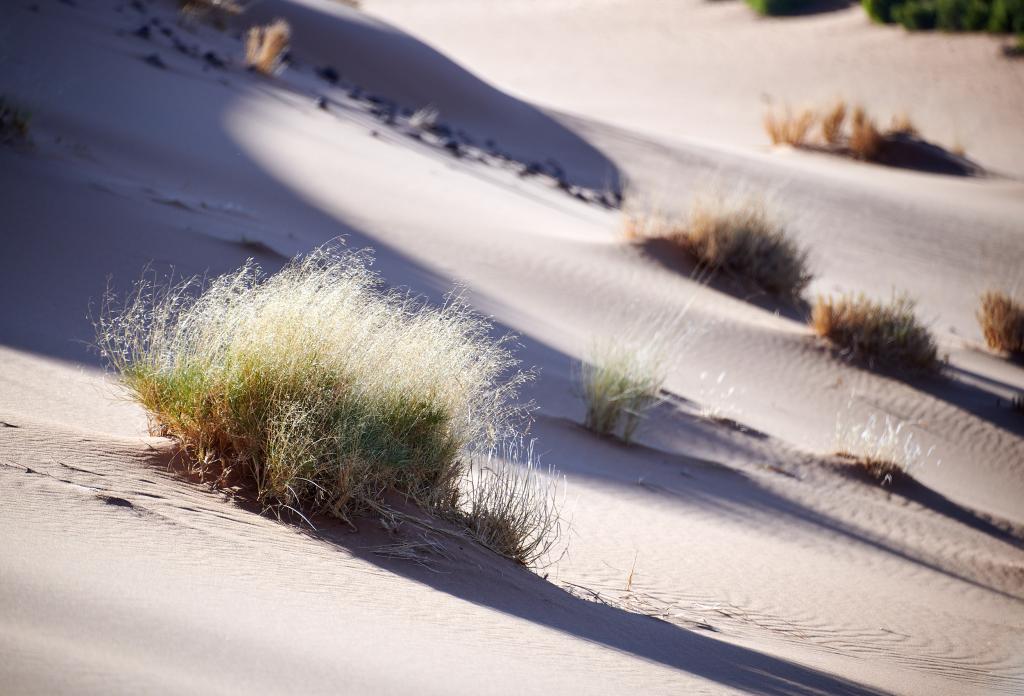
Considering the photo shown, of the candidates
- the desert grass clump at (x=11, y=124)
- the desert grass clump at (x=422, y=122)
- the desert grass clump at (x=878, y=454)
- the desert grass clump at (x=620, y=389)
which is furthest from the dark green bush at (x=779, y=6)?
the desert grass clump at (x=11, y=124)

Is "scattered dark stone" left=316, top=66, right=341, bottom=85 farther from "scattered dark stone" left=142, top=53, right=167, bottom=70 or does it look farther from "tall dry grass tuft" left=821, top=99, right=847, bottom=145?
"tall dry grass tuft" left=821, top=99, right=847, bottom=145

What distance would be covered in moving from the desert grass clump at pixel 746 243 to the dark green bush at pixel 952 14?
118 ft

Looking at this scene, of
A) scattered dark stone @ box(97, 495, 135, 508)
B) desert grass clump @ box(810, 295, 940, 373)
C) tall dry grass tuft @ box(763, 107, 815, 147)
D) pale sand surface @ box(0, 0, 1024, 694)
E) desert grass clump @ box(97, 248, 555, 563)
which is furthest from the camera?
tall dry grass tuft @ box(763, 107, 815, 147)

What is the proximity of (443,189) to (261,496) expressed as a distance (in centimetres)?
1101

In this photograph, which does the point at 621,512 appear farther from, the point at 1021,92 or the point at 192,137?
the point at 1021,92

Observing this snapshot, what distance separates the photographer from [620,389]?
9289 millimetres

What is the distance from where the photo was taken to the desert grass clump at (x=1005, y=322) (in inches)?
584

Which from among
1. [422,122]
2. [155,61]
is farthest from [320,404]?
[422,122]

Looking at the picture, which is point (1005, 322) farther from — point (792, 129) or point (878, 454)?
Result: point (792, 129)

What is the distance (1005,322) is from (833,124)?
14.1 m

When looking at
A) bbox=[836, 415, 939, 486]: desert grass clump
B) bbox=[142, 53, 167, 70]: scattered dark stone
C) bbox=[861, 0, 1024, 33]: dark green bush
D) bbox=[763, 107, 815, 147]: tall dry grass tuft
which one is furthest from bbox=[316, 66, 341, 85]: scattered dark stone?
bbox=[861, 0, 1024, 33]: dark green bush

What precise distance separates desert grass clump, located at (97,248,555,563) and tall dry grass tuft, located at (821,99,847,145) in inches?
962

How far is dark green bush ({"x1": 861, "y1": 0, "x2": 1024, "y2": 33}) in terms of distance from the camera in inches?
1746

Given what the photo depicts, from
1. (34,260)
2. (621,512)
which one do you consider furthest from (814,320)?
(34,260)
